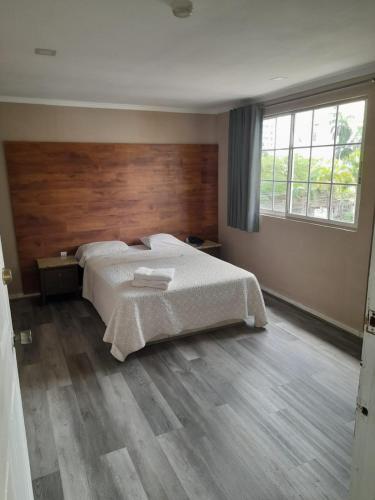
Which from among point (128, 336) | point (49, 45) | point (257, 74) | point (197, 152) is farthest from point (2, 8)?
point (197, 152)

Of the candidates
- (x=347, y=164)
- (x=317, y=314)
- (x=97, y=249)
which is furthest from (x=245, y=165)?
(x=97, y=249)

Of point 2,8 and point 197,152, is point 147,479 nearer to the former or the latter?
point 2,8

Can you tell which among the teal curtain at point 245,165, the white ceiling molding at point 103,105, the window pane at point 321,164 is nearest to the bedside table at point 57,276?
the white ceiling molding at point 103,105

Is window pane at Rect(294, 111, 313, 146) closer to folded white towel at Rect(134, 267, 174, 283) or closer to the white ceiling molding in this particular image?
the white ceiling molding

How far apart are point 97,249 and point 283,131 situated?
248cm

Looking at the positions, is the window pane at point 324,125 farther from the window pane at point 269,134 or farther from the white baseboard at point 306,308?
the white baseboard at point 306,308

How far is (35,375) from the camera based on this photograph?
2670 mm

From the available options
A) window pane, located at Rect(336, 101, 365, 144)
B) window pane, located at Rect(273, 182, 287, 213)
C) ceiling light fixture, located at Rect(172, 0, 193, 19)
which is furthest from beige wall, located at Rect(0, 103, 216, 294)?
ceiling light fixture, located at Rect(172, 0, 193, 19)

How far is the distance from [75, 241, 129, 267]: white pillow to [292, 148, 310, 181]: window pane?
214 centimetres

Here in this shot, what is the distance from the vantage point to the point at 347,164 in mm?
3184

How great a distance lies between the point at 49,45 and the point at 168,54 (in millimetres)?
743

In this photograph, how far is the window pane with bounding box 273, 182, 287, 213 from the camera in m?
3.99

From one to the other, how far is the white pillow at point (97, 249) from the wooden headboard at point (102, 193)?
184 millimetres

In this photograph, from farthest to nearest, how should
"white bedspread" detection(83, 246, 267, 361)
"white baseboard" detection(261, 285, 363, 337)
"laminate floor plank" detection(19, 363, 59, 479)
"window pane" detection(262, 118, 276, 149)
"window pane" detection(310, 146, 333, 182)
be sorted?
"window pane" detection(262, 118, 276, 149) < "window pane" detection(310, 146, 333, 182) < "white baseboard" detection(261, 285, 363, 337) < "white bedspread" detection(83, 246, 267, 361) < "laminate floor plank" detection(19, 363, 59, 479)
